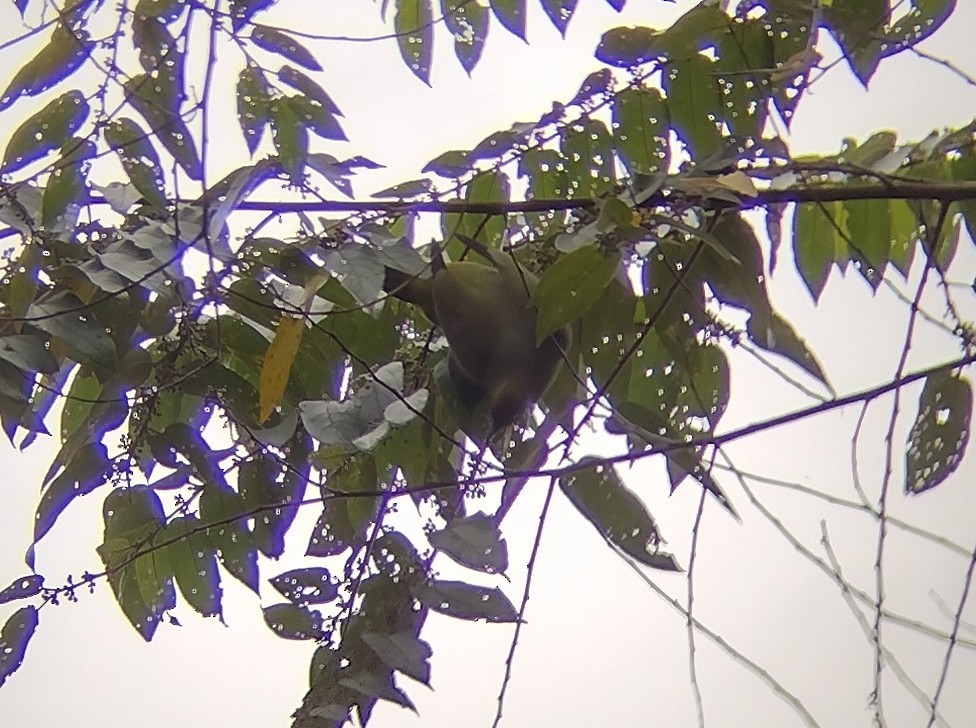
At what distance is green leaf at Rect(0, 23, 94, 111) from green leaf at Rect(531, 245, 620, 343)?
0.34m

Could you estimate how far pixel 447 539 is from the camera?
53 centimetres

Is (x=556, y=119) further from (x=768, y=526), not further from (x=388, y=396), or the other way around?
(x=768, y=526)

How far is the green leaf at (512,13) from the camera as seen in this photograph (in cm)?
72

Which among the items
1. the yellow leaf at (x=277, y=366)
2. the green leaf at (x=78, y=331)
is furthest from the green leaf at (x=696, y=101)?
the green leaf at (x=78, y=331)

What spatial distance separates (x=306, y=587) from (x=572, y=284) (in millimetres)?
255

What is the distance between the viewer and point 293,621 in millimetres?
605

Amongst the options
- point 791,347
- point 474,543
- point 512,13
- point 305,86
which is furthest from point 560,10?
point 474,543

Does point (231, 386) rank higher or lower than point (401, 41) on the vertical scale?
lower

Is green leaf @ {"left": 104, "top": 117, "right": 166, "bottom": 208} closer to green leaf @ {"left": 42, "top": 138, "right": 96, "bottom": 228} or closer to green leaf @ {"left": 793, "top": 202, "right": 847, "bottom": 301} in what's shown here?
green leaf @ {"left": 42, "top": 138, "right": 96, "bottom": 228}

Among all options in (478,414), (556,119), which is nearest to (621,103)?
(556,119)

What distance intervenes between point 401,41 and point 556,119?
0.49 ft

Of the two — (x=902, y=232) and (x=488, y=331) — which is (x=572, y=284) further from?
(x=902, y=232)

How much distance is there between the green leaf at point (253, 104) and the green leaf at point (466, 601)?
1.13ft

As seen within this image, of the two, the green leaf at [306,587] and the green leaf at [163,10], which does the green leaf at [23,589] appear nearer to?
the green leaf at [306,587]
